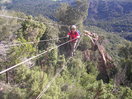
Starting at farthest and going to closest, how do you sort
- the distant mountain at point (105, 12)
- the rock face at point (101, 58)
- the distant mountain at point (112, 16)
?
the distant mountain at point (105, 12), the distant mountain at point (112, 16), the rock face at point (101, 58)

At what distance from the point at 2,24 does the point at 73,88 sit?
13498 mm

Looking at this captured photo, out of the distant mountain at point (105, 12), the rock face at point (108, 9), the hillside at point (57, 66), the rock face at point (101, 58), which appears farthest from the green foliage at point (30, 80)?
the rock face at point (108, 9)

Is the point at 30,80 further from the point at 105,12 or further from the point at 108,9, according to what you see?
the point at 108,9

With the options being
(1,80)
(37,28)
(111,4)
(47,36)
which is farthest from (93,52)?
(111,4)

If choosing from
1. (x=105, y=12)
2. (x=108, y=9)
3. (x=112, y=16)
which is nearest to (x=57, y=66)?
(x=112, y=16)

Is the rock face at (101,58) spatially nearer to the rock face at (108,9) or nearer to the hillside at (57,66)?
the hillside at (57,66)

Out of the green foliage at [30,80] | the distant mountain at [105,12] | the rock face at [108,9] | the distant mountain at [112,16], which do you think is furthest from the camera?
the rock face at [108,9]

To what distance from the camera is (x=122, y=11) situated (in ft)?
327

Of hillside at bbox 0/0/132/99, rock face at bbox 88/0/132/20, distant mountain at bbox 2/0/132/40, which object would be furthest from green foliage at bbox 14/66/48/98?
rock face at bbox 88/0/132/20

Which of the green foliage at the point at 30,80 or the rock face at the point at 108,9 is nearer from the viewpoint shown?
the green foliage at the point at 30,80

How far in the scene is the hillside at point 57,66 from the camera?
48.3 ft

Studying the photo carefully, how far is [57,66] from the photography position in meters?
21.7

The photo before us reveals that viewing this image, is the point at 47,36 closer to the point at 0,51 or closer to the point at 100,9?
the point at 0,51

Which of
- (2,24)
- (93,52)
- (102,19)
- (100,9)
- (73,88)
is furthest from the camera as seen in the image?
(100,9)
